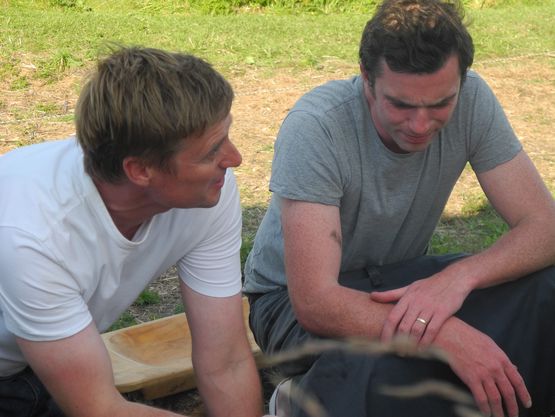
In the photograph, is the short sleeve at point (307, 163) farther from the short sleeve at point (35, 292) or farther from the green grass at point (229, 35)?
the green grass at point (229, 35)

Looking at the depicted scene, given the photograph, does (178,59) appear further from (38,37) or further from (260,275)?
(38,37)

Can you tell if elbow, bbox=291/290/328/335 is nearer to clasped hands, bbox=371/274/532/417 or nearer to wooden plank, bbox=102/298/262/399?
clasped hands, bbox=371/274/532/417

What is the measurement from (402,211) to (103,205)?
1067mm

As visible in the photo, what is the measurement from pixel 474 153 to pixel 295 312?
779mm

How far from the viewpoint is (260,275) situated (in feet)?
10.3

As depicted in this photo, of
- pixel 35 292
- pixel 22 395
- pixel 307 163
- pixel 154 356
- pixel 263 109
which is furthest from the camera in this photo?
pixel 263 109

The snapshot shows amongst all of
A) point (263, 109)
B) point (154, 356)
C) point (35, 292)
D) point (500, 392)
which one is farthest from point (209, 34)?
point (35, 292)

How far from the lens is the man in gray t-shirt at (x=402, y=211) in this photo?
8.79 ft

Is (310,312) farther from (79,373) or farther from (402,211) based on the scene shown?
(79,373)

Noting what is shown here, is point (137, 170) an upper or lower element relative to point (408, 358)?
upper

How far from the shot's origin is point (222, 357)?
8.50ft

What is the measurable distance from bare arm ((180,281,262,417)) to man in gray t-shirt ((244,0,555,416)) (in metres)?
0.19

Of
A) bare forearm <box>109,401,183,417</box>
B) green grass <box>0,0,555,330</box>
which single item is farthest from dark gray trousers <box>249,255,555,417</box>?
green grass <box>0,0,555,330</box>

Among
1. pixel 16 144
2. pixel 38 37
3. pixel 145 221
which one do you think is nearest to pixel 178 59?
pixel 145 221
